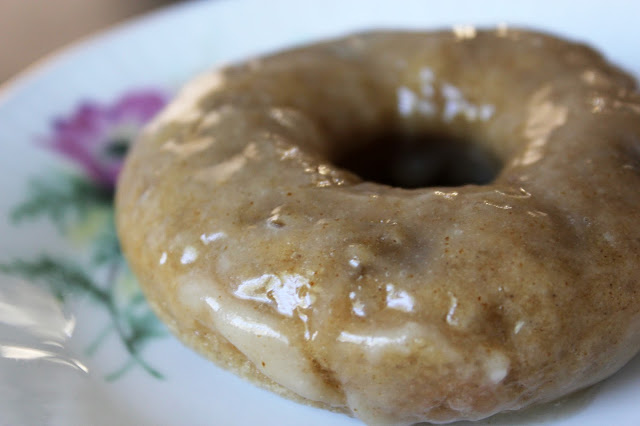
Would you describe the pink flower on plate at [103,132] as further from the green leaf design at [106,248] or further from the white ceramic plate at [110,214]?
the green leaf design at [106,248]

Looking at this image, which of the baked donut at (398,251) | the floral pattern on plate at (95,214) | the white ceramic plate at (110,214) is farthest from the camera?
the floral pattern on plate at (95,214)

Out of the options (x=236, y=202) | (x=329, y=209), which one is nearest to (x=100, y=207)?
(x=236, y=202)

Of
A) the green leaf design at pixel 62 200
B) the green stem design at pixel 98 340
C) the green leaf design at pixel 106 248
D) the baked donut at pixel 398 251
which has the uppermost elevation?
the baked donut at pixel 398 251

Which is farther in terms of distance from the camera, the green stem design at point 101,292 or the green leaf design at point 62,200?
the green leaf design at point 62,200

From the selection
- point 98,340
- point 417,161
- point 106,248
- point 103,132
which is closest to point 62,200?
point 106,248

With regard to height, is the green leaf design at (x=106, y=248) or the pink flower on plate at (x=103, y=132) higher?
the pink flower on plate at (x=103, y=132)

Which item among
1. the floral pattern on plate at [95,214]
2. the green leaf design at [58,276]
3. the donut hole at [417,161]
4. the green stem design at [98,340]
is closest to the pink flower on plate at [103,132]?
the floral pattern on plate at [95,214]

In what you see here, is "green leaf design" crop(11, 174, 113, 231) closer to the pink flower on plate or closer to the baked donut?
the pink flower on plate

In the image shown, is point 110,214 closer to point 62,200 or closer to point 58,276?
point 62,200

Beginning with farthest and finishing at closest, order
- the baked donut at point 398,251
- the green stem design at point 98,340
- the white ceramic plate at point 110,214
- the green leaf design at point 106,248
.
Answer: the green leaf design at point 106,248
the green stem design at point 98,340
the white ceramic plate at point 110,214
the baked donut at point 398,251
